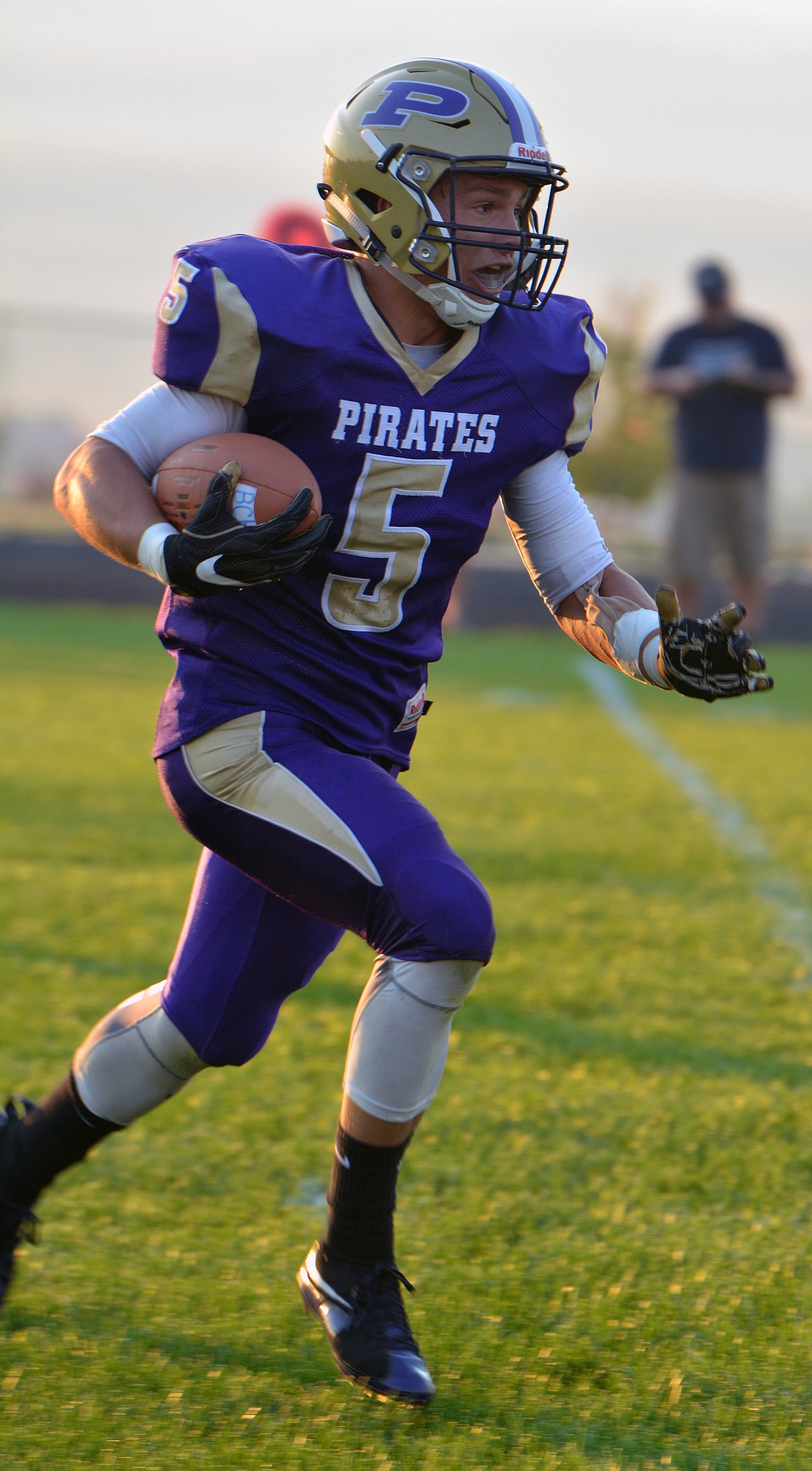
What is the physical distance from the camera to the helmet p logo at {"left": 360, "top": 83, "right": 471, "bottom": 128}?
217 cm

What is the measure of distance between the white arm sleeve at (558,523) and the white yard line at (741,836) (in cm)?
181

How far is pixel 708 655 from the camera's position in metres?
1.98

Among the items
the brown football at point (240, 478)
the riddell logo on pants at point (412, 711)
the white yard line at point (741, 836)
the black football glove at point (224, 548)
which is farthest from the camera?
the white yard line at point (741, 836)

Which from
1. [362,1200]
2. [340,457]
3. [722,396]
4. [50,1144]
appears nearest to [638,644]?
[340,457]

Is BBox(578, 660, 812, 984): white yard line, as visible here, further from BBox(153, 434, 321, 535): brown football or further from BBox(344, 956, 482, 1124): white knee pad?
BBox(153, 434, 321, 535): brown football

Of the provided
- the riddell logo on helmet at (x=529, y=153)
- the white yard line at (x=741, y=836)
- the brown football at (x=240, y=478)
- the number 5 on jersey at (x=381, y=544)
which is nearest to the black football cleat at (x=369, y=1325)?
the number 5 on jersey at (x=381, y=544)

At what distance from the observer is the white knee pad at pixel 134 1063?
2.20 metres

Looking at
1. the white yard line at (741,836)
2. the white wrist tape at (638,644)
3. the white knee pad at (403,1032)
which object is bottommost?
the white yard line at (741,836)

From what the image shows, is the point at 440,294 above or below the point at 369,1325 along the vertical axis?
above

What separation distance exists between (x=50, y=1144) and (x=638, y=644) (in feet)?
3.55

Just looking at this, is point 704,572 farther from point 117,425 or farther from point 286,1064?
point 117,425

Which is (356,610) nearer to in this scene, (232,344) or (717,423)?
(232,344)

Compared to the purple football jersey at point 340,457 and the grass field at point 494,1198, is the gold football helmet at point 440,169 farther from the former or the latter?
the grass field at point 494,1198

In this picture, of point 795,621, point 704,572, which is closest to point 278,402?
point 704,572
